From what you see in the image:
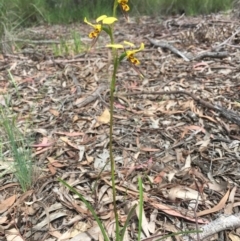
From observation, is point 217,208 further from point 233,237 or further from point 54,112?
point 54,112

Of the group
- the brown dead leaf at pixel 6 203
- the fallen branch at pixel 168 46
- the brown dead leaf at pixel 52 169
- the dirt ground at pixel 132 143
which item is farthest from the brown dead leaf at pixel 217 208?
the fallen branch at pixel 168 46

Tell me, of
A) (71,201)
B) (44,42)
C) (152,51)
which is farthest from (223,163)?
Result: (44,42)

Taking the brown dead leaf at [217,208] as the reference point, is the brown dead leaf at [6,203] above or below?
above

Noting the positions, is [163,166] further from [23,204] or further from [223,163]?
[23,204]

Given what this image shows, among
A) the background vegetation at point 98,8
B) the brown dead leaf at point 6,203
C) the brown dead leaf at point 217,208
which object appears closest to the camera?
the brown dead leaf at point 217,208

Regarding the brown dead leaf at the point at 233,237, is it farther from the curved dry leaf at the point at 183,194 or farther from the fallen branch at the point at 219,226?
the curved dry leaf at the point at 183,194

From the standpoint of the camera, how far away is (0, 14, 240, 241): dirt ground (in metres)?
1.69

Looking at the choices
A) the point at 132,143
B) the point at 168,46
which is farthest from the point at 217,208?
the point at 168,46

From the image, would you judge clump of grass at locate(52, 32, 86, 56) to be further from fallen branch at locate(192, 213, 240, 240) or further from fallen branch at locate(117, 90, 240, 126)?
fallen branch at locate(192, 213, 240, 240)

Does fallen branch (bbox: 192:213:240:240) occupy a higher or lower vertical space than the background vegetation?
higher

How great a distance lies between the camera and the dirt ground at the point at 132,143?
169cm

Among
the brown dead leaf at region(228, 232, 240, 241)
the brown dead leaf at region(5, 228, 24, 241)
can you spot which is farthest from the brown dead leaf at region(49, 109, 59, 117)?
the brown dead leaf at region(228, 232, 240, 241)

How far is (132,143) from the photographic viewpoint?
2.23 metres

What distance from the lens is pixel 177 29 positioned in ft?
16.9
